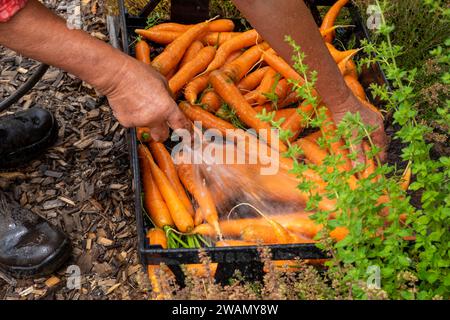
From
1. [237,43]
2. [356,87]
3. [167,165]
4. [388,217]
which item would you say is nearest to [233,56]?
[237,43]

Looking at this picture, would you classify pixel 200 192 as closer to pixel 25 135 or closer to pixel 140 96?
pixel 140 96

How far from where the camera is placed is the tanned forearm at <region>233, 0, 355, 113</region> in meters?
1.98

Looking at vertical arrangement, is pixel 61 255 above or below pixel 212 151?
below

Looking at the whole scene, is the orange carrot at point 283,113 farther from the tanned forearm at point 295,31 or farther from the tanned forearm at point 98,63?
the tanned forearm at point 98,63

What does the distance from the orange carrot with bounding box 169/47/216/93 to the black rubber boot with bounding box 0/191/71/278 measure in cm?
78

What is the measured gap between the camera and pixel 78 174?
2.74m

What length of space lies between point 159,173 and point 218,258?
0.50 meters

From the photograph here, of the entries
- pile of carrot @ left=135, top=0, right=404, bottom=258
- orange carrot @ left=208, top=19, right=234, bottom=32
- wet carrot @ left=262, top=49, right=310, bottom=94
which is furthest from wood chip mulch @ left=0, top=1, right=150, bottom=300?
wet carrot @ left=262, top=49, right=310, bottom=94

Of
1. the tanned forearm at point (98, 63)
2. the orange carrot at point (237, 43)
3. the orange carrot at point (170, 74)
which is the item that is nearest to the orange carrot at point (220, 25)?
the orange carrot at point (237, 43)

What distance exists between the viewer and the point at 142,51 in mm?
2756

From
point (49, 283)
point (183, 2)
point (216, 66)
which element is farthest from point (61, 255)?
point (183, 2)

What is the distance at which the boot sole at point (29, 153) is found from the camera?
2.70 metres

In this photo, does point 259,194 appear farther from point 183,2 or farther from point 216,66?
point 183,2
